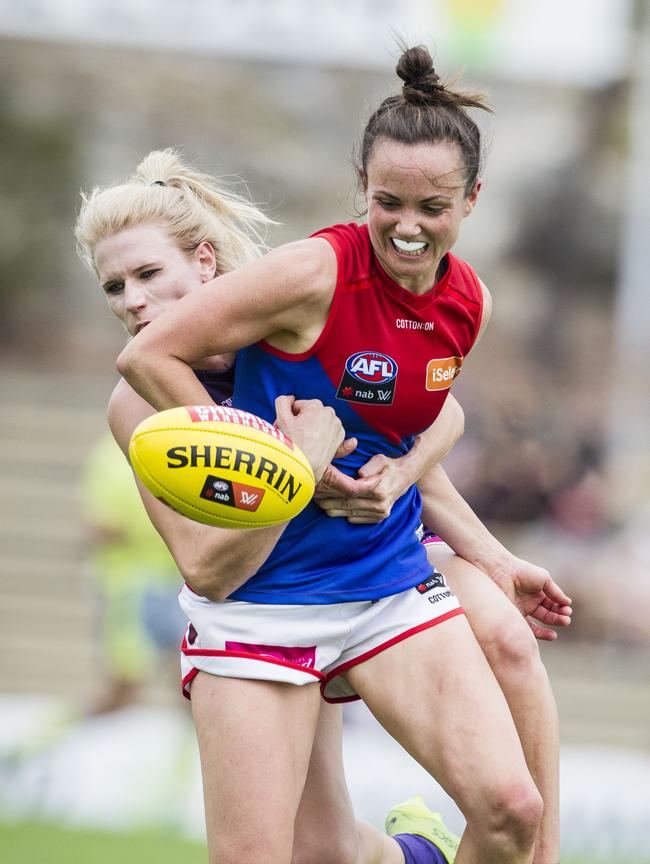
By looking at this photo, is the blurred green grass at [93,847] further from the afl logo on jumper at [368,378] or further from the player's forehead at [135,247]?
the afl logo on jumper at [368,378]

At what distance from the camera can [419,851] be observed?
12.4 feet

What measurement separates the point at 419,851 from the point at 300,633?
95cm

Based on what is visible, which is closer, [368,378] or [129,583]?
[368,378]

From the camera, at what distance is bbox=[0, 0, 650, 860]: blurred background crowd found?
802 cm

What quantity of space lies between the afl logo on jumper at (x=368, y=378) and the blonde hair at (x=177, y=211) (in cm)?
59

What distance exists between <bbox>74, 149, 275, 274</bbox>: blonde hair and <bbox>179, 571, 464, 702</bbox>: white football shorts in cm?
91

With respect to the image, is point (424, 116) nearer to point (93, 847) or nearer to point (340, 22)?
point (93, 847)

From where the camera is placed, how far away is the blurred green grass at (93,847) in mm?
5980

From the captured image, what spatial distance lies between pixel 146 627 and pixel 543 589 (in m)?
3.85

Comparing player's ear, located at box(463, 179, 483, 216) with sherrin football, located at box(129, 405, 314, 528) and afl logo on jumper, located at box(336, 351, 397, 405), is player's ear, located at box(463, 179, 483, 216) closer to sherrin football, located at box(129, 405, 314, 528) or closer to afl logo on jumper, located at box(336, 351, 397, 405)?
afl logo on jumper, located at box(336, 351, 397, 405)

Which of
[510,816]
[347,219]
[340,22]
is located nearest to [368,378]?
[510,816]

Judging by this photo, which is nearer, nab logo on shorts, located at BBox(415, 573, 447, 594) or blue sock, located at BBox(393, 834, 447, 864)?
nab logo on shorts, located at BBox(415, 573, 447, 594)

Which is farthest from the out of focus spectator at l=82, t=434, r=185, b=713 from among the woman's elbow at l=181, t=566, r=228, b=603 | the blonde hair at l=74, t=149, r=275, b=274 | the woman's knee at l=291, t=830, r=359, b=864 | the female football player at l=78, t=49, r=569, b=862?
the woman's elbow at l=181, t=566, r=228, b=603

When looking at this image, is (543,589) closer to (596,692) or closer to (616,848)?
(616,848)
